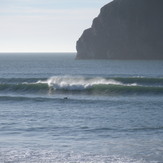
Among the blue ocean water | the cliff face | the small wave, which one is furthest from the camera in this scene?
the cliff face

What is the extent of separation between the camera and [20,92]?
51.9 m

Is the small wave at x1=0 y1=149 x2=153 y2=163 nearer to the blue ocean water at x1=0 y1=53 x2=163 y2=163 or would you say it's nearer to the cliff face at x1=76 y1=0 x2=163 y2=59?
the blue ocean water at x1=0 y1=53 x2=163 y2=163

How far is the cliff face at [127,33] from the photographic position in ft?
505

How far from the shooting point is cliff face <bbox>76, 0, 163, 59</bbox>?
15388 centimetres

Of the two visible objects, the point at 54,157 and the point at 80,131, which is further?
the point at 80,131

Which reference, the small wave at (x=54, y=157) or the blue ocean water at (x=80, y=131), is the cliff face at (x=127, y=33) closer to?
the blue ocean water at (x=80, y=131)

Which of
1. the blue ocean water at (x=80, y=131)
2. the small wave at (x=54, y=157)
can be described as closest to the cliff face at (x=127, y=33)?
the blue ocean water at (x=80, y=131)

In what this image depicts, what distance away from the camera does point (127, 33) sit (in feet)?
516

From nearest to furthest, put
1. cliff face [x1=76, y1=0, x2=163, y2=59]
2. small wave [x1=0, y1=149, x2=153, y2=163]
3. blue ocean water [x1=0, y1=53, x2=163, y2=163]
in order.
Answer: small wave [x1=0, y1=149, x2=153, y2=163]
blue ocean water [x1=0, y1=53, x2=163, y2=163]
cliff face [x1=76, y1=0, x2=163, y2=59]

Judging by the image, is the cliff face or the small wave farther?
the cliff face

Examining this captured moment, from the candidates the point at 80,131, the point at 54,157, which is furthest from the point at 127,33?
the point at 54,157

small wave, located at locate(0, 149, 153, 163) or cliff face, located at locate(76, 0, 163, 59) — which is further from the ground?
cliff face, located at locate(76, 0, 163, 59)

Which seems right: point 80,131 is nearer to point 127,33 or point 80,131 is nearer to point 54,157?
point 54,157

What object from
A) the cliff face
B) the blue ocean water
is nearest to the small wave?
the blue ocean water
